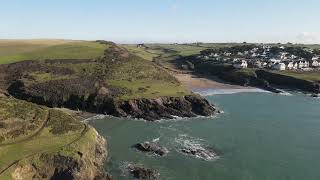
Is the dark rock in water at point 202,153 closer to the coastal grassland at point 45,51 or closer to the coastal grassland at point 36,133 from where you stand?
the coastal grassland at point 36,133

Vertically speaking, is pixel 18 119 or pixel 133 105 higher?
pixel 18 119

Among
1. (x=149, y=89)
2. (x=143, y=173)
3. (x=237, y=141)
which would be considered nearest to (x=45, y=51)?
(x=149, y=89)

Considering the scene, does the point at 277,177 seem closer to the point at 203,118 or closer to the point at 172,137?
the point at 172,137

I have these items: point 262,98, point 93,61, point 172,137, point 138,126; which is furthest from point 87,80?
point 262,98

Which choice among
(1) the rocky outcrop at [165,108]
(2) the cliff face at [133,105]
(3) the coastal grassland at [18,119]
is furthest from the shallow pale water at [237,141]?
(3) the coastal grassland at [18,119]

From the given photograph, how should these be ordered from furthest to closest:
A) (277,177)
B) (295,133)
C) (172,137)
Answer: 1. (295,133)
2. (172,137)
3. (277,177)

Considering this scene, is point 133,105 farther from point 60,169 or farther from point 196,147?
point 60,169
